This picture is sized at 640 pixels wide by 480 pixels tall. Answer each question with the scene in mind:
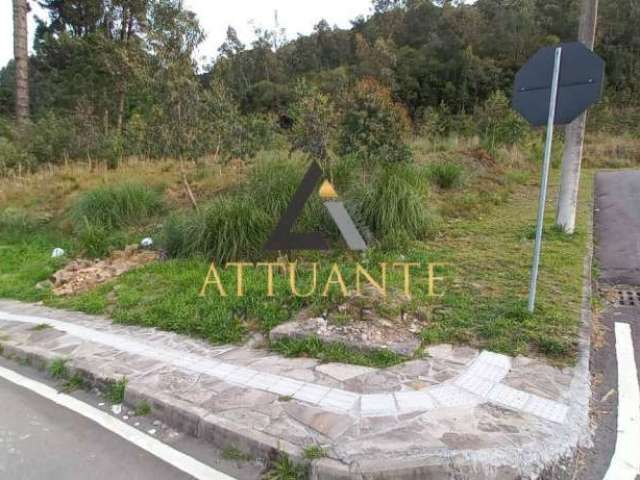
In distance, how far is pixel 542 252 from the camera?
5547mm

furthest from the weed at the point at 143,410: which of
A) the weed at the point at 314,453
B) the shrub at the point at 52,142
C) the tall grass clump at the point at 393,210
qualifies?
the shrub at the point at 52,142

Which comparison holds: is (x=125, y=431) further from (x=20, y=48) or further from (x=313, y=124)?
(x=20, y=48)

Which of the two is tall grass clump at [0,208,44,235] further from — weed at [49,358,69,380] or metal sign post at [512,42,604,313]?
metal sign post at [512,42,604,313]

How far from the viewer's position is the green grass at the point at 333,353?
3.27 metres

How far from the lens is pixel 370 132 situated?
7.47 m

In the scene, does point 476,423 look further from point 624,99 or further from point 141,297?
point 624,99

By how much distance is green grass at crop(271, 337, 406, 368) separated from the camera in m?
3.27

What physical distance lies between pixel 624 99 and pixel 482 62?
9.62 meters

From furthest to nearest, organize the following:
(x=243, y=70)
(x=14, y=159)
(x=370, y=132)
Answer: (x=243, y=70) → (x=14, y=159) → (x=370, y=132)

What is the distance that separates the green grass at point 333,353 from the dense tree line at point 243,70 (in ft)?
14.3

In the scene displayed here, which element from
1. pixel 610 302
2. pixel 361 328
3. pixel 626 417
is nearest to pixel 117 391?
pixel 361 328

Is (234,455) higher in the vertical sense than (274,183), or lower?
lower

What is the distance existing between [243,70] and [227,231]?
3018 cm

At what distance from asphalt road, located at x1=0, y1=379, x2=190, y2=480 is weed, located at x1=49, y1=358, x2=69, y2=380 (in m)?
0.39
